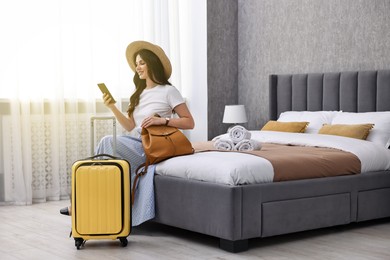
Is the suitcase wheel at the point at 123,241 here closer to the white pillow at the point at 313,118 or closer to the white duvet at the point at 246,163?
the white duvet at the point at 246,163

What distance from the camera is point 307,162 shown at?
4.02 meters

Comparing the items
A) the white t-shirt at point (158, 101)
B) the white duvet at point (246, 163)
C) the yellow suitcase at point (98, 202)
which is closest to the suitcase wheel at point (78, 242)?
the yellow suitcase at point (98, 202)

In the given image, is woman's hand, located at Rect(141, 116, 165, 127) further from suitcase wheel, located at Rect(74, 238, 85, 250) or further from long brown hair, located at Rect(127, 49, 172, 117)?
suitcase wheel, located at Rect(74, 238, 85, 250)

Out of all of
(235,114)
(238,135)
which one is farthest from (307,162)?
(235,114)

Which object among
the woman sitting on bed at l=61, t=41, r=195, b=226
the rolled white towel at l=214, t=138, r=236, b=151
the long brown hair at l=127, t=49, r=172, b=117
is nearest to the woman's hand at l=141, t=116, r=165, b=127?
the woman sitting on bed at l=61, t=41, r=195, b=226

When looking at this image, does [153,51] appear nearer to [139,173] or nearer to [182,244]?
[139,173]

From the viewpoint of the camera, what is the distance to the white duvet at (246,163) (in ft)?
12.0

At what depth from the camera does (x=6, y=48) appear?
18.3 ft

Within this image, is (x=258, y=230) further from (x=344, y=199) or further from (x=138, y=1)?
(x=138, y=1)

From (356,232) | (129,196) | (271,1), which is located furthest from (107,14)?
(356,232)

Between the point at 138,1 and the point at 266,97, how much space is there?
61.1 inches

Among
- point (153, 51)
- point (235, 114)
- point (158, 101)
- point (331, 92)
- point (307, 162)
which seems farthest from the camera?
point (235, 114)

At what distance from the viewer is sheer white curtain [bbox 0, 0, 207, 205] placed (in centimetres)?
561

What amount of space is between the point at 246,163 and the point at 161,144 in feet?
2.11
